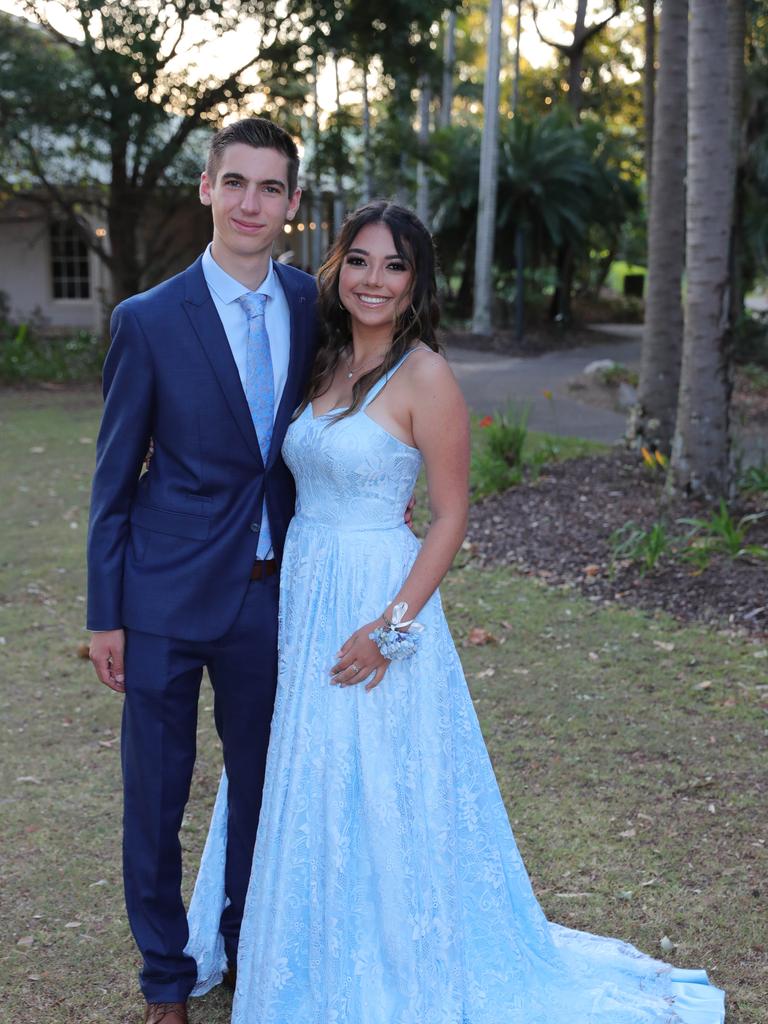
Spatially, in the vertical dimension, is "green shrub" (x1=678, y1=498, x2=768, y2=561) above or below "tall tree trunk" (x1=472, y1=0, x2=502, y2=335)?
below

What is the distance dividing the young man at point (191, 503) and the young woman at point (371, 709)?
10 centimetres

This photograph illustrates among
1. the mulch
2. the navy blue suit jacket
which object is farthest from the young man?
the mulch

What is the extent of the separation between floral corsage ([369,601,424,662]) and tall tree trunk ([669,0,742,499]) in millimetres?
5261

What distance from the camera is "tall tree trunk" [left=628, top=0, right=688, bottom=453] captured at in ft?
31.1

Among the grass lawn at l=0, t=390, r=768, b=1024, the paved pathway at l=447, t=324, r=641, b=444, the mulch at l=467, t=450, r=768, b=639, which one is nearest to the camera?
the grass lawn at l=0, t=390, r=768, b=1024

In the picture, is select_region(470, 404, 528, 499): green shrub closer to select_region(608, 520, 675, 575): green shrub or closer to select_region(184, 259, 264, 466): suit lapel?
select_region(608, 520, 675, 575): green shrub

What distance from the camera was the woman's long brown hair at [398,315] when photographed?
286 cm

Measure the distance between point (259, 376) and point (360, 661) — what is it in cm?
77

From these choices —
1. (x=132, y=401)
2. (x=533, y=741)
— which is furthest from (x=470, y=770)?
(x=533, y=741)

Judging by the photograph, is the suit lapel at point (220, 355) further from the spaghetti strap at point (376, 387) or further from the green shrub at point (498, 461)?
the green shrub at point (498, 461)

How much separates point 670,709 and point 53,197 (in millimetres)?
14894

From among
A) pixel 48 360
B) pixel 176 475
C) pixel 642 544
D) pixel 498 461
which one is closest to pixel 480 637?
pixel 642 544

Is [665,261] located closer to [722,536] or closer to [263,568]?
[722,536]

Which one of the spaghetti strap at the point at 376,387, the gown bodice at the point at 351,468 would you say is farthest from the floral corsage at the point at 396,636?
the spaghetti strap at the point at 376,387
